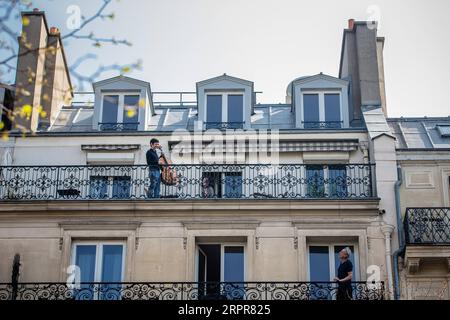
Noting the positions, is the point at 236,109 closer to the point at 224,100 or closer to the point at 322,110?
the point at 224,100

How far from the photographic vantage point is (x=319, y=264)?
60.2 ft

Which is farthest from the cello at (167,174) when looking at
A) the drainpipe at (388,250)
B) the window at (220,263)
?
the drainpipe at (388,250)

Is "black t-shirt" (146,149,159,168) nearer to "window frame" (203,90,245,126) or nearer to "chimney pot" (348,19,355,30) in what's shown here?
"window frame" (203,90,245,126)

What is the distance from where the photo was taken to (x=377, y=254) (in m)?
18.0

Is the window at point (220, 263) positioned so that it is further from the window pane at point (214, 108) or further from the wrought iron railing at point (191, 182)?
the window pane at point (214, 108)

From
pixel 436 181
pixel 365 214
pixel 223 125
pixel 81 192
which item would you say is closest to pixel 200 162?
pixel 223 125

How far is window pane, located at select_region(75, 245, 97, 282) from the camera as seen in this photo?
18.1 meters

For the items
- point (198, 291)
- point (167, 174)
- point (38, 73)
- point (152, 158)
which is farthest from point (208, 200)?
point (38, 73)

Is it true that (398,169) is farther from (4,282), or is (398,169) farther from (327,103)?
(4,282)

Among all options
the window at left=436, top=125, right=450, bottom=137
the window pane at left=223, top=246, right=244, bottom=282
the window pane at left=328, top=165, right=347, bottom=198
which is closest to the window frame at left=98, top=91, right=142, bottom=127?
the window pane at left=223, top=246, right=244, bottom=282
